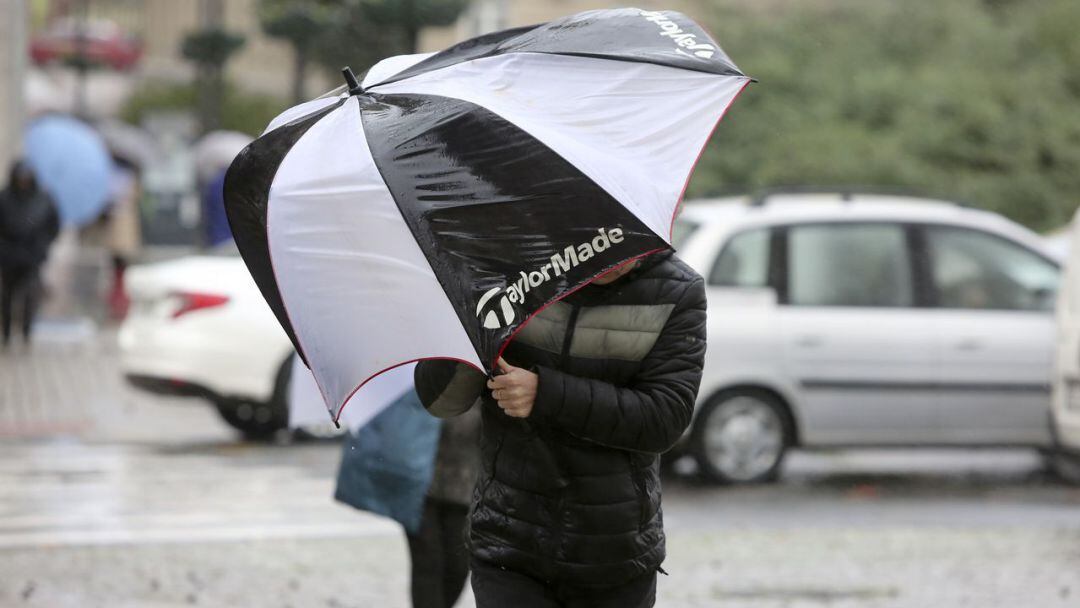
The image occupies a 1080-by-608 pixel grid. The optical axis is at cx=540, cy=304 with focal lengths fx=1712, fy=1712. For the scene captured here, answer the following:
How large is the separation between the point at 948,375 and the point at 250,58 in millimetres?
42158

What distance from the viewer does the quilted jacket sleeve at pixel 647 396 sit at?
11.9ft

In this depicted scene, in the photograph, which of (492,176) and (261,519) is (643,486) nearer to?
(492,176)

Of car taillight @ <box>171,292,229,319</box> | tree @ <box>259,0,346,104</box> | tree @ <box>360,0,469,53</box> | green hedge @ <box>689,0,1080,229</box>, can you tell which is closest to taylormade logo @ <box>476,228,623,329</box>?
car taillight @ <box>171,292,229,319</box>

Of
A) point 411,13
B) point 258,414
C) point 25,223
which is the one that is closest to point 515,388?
point 258,414

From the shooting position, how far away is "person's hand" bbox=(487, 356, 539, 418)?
361 cm

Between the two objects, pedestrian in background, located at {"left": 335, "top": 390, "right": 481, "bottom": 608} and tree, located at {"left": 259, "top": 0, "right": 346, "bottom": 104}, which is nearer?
pedestrian in background, located at {"left": 335, "top": 390, "right": 481, "bottom": 608}

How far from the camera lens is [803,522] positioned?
938cm

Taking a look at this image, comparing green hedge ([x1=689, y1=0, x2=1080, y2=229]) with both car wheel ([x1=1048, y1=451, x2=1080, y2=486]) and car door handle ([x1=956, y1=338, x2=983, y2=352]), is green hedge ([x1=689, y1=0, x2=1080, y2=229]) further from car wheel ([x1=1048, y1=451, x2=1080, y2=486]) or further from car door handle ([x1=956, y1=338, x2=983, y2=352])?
car door handle ([x1=956, y1=338, x2=983, y2=352])

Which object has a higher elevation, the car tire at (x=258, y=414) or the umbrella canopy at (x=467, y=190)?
the umbrella canopy at (x=467, y=190)

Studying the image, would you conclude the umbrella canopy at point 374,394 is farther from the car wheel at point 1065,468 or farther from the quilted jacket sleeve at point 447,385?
the car wheel at point 1065,468

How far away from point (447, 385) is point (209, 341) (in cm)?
802

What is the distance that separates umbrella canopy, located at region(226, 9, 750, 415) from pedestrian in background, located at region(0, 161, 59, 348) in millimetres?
14366

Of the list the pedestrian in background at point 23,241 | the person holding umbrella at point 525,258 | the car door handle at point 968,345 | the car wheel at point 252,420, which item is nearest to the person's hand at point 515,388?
the person holding umbrella at point 525,258

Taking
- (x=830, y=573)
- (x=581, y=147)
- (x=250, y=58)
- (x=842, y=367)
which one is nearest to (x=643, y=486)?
(x=581, y=147)
